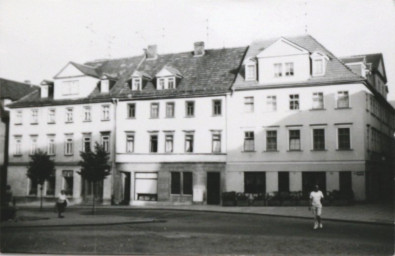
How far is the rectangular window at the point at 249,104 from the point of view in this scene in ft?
134

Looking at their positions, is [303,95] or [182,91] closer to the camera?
[303,95]

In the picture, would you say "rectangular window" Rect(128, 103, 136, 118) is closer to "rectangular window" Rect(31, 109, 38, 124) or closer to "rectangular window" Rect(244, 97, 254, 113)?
"rectangular window" Rect(31, 109, 38, 124)

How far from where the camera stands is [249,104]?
134 feet

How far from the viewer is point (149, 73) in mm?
47938

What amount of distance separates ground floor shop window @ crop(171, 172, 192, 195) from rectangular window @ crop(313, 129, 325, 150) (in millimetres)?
11220

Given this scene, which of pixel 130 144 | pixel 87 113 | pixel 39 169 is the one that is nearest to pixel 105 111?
pixel 87 113

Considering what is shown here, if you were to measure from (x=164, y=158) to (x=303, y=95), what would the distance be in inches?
533

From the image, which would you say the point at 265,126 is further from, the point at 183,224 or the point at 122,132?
the point at 183,224

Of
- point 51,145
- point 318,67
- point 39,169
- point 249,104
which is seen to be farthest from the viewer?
point 51,145

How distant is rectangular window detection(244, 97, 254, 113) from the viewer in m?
40.9

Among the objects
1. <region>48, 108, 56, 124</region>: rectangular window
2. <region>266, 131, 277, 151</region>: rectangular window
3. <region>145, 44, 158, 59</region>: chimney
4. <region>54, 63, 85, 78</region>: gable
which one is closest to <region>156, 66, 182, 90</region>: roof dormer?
<region>145, 44, 158, 59</region>: chimney

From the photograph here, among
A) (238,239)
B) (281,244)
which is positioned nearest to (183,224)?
(238,239)

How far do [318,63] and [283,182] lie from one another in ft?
33.3

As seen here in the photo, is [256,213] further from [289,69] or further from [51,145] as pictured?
[51,145]
